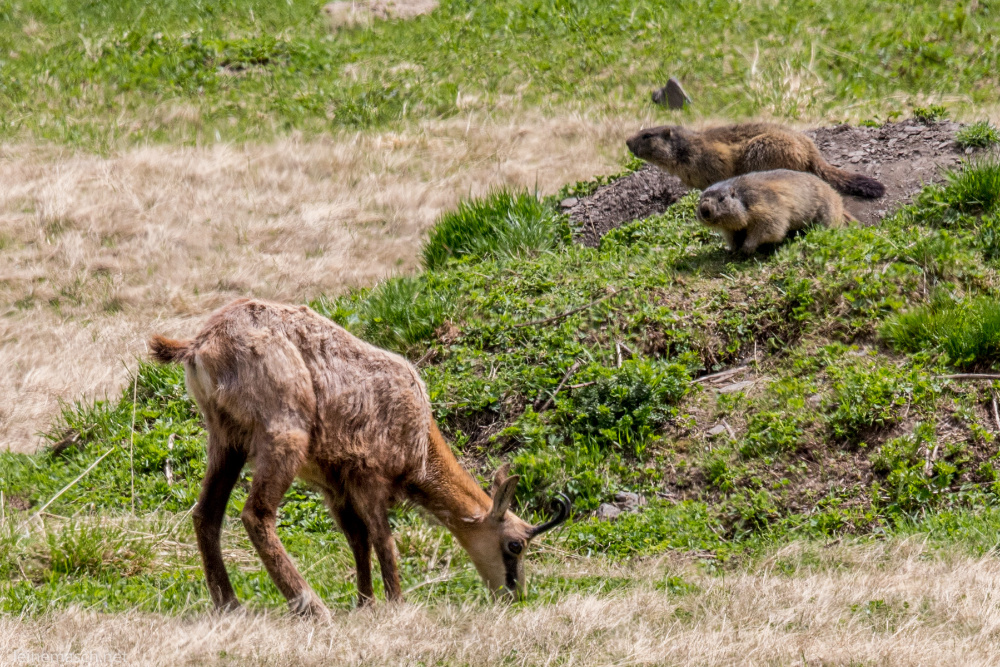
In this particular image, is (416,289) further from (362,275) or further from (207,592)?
(207,592)

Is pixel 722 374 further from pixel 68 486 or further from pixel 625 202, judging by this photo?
pixel 68 486

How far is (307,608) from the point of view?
5.30 metres

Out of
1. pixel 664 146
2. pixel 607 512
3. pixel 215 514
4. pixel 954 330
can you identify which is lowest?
pixel 607 512

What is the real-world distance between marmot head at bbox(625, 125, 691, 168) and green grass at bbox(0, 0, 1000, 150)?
324 cm

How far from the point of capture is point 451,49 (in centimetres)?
1712

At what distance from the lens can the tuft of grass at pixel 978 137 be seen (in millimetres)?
9930

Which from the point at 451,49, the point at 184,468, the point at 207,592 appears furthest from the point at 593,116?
the point at 207,592

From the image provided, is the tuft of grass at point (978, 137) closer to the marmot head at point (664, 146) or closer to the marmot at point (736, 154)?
the marmot at point (736, 154)

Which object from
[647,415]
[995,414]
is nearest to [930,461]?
[995,414]

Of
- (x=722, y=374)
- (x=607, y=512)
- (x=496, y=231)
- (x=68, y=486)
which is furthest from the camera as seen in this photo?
(x=496, y=231)

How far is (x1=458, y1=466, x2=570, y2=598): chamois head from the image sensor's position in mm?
6066

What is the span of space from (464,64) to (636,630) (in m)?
13.0

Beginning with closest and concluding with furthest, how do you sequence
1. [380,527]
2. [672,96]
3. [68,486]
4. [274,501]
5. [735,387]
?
[274,501] → [380,527] → [68,486] → [735,387] → [672,96]

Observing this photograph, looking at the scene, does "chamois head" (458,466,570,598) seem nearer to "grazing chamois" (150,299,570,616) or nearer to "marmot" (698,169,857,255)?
"grazing chamois" (150,299,570,616)
